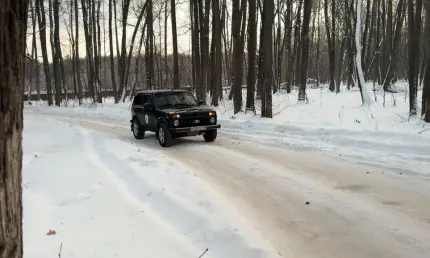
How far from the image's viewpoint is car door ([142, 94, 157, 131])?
45.4 feet

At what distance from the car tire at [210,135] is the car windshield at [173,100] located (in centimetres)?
128

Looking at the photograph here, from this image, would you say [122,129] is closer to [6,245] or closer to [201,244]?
[201,244]

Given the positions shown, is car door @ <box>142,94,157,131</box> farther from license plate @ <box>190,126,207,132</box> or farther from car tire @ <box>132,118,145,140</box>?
license plate @ <box>190,126,207,132</box>

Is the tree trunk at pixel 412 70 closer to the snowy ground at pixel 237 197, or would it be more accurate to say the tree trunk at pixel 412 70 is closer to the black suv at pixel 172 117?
the snowy ground at pixel 237 197

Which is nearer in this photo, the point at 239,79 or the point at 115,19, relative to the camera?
the point at 239,79

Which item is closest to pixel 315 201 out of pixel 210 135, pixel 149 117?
pixel 210 135

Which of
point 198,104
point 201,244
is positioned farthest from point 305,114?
point 201,244

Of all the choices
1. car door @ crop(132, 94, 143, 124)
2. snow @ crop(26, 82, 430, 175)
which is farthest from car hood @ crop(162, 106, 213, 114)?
snow @ crop(26, 82, 430, 175)

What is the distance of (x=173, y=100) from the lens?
14.2 m

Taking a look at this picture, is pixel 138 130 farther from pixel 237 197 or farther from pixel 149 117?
pixel 237 197

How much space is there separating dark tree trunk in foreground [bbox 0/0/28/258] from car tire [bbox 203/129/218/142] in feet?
35.7

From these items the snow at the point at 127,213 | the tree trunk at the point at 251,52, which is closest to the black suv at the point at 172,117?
the snow at the point at 127,213

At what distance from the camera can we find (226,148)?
39.9ft

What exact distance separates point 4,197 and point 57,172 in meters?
7.08
